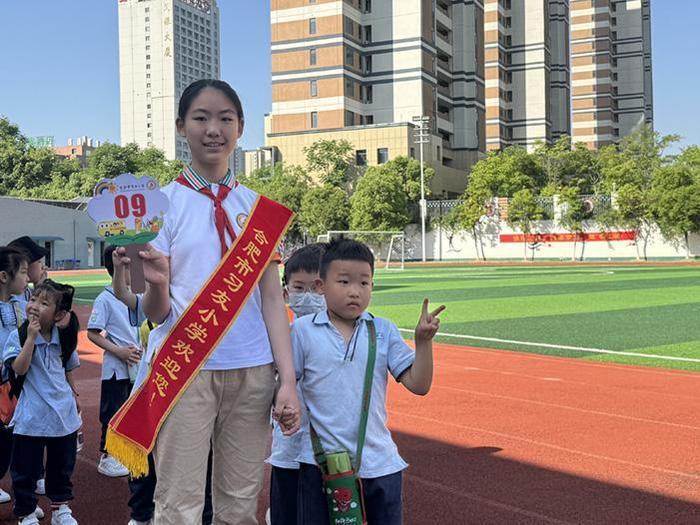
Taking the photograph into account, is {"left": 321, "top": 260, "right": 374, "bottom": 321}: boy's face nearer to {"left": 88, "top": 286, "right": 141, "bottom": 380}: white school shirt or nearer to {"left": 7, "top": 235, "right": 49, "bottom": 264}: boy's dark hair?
{"left": 88, "top": 286, "right": 141, "bottom": 380}: white school shirt

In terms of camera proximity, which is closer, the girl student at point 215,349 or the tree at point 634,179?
the girl student at point 215,349

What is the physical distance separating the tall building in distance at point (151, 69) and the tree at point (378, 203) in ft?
346

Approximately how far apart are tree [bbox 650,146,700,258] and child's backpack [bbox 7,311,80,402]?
142 feet

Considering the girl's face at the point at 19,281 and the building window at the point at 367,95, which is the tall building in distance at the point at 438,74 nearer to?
the building window at the point at 367,95

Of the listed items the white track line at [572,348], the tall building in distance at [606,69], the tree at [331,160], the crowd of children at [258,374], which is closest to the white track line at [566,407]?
the white track line at [572,348]

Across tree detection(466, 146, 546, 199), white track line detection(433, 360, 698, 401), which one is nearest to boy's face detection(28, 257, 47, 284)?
white track line detection(433, 360, 698, 401)

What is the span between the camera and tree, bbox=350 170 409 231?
161 ft

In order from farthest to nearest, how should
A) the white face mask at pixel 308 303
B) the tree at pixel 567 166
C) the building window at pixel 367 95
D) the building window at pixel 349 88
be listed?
the building window at pixel 367 95, the building window at pixel 349 88, the tree at pixel 567 166, the white face mask at pixel 308 303

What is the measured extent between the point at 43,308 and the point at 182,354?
73.2 inches

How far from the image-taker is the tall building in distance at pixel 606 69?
280 ft

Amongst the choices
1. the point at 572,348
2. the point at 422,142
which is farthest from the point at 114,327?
the point at 422,142

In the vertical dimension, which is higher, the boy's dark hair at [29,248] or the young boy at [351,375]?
the boy's dark hair at [29,248]

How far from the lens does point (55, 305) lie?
401 centimetres

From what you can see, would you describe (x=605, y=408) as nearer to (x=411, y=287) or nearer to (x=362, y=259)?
(x=362, y=259)
